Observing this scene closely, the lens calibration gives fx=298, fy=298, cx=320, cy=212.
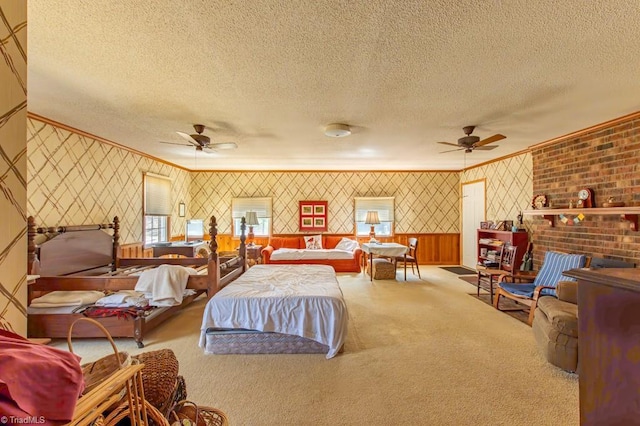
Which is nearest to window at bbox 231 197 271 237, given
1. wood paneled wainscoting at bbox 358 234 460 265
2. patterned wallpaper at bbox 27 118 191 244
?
patterned wallpaper at bbox 27 118 191 244

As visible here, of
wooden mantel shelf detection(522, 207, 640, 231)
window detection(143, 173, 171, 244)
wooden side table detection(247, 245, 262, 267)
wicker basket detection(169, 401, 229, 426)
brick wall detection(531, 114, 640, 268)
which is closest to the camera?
wicker basket detection(169, 401, 229, 426)

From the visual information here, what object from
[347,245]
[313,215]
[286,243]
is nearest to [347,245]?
[347,245]

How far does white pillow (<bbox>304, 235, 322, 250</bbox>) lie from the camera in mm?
7703

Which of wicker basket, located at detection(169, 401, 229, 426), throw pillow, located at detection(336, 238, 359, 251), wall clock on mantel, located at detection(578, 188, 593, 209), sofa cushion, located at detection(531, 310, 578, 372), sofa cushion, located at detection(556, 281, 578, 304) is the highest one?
wall clock on mantel, located at detection(578, 188, 593, 209)

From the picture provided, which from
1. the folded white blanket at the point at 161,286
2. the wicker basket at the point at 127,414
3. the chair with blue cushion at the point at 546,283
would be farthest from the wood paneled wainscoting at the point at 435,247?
the wicker basket at the point at 127,414

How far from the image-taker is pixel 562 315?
8.88 ft

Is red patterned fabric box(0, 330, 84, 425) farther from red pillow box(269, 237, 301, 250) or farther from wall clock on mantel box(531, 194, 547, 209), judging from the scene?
red pillow box(269, 237, 301, 250)

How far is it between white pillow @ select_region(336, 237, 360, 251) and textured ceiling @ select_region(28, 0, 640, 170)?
3696 mm

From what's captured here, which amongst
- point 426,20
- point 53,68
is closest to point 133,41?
point 53,68

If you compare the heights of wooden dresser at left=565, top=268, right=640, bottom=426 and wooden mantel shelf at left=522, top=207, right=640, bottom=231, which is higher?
wooden mantel shelf at left=522, top=207, right=640, bottom=231

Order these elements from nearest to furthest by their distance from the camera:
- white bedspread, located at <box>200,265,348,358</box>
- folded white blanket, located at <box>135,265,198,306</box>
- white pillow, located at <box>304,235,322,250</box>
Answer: white bedspread, located at <box>200,265,348,358</box> < folded white blanket, located at <box>135,265,198,306</box> < white pillow, located at <box>304,235,322,250</box>

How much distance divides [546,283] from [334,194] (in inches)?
200

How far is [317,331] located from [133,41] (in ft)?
9.28

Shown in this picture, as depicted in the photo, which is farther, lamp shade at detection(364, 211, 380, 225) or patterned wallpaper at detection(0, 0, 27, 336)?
lamp shade at detection(364, 211, 380, 225)
